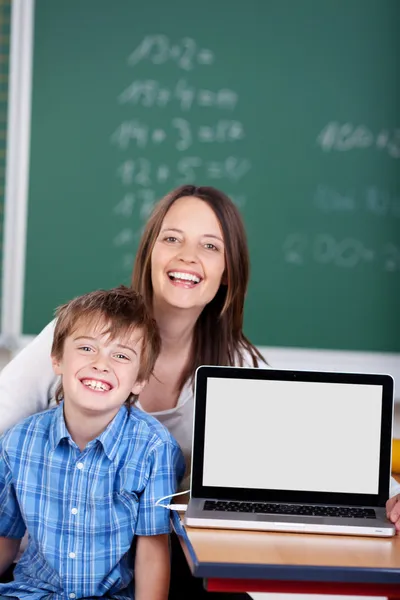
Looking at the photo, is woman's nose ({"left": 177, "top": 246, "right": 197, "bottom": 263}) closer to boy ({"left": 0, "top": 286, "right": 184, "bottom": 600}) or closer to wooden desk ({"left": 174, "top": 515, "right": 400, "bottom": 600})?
boy ({"left": 0, "top": 286, "right": 184, "bottom": 600})

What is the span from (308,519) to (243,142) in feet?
7.08

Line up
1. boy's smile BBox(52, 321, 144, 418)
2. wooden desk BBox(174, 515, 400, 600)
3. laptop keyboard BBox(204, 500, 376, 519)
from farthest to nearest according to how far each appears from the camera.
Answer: boy's smile BBox(52, 321, 144, 418)
laptop keyboard BBox(204, 500, 376, 519)
wooden desk BBox(174, 515, 400, 600)

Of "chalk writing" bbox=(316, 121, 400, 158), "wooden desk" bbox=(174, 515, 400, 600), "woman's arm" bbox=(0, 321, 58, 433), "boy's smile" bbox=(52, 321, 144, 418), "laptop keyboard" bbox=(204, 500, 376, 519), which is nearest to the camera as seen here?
"wooden desk" bbox=(174, 515, 400, 600)

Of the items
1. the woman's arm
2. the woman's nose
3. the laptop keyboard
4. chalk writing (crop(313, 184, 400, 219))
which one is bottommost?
the laptop keyboard

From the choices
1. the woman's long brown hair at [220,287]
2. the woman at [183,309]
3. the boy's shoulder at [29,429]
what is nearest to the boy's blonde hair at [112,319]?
the boy's shoulder at [29,429]

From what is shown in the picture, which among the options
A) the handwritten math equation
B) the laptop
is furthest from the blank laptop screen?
the handwritten math equation

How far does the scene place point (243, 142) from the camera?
334 cm

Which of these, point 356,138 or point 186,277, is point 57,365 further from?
point 356,138

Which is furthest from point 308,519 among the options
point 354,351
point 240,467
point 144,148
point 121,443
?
point 144,148

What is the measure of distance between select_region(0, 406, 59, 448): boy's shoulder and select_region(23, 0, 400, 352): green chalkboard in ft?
5.79

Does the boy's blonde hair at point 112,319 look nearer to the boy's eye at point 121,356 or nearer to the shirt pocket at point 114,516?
the boy's eye at point 121,356

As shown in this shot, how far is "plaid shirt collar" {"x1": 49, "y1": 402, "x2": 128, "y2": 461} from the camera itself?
61.7 inches

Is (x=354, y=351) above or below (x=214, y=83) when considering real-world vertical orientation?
below

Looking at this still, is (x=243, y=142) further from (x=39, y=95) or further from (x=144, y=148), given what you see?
(x=39, y=95)
